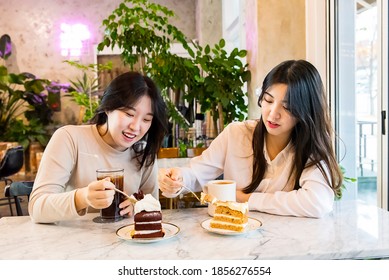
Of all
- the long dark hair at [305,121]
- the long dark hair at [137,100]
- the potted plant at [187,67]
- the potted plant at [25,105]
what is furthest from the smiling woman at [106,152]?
the potted plant at [25,105]

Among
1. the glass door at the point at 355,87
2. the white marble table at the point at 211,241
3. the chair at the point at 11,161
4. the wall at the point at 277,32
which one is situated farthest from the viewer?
the chair at the point at 11,161

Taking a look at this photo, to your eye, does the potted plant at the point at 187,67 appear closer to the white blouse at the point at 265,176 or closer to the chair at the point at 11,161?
the white blouse at the point at 265,176

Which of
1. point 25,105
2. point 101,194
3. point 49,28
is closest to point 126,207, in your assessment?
point 101,194

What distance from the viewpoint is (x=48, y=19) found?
5863 millimetres

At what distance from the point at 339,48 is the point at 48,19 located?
4.77 meters

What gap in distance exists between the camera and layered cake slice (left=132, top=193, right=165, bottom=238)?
100 centimetres

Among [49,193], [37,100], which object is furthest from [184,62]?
[37,100]

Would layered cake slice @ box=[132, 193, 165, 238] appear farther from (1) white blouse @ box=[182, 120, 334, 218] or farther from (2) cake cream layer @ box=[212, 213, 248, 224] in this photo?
(1) white blouse @ box=[182, 120, 334, 218]

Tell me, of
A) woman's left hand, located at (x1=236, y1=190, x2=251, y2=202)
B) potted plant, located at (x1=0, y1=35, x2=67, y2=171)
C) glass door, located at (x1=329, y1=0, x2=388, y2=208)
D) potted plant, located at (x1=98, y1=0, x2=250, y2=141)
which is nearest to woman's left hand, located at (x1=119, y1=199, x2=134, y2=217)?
woman's left hand, located at (x1=236, y1=190, x2=251, y2=202)

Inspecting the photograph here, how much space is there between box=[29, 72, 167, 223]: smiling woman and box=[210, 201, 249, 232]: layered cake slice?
0.30 metres

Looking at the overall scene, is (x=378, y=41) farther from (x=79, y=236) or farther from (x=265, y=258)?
(x=79, y=236)

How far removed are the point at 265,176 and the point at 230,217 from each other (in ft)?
1.36

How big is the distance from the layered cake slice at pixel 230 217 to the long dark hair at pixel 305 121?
355 mm

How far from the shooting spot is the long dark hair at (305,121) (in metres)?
1.31
